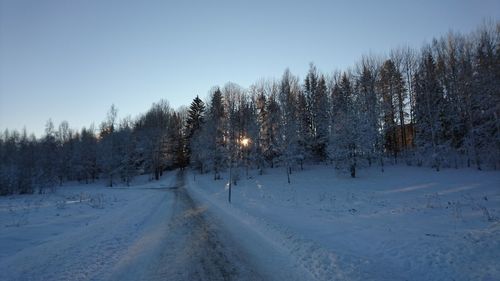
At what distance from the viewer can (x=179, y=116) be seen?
87.7 meters

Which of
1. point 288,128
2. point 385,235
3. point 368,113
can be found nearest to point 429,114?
point 368,113

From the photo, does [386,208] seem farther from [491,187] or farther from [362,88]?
[362,88]

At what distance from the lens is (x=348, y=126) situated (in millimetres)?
37719

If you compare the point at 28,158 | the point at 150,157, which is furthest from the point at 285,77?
the point at 28,158

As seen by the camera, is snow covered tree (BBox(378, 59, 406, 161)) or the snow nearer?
the snow

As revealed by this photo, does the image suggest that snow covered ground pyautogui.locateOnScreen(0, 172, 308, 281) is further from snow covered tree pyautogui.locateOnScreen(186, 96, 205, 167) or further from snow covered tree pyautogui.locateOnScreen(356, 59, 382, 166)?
snow covered tree pyautogui.locateOnScreen(186, 96, 205, 167)

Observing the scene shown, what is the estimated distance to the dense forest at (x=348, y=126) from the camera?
3549 centimetres

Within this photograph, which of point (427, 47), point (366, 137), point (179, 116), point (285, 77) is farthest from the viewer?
point (179, 116)

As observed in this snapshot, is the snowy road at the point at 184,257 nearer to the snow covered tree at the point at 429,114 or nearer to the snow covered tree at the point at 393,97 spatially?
the snow covered tree at the point at 429,114

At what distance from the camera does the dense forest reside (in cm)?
3549

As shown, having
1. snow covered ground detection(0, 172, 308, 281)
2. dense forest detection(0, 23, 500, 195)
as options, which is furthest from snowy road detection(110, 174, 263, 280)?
dense forest detection(0, 23, 500, 195)

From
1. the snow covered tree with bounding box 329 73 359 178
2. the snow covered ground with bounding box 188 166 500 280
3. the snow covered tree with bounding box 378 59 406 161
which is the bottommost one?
the snow covered ground with bounding box 188 166 500 280

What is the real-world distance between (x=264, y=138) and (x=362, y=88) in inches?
709

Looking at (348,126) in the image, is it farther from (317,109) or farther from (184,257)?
(184,257)
